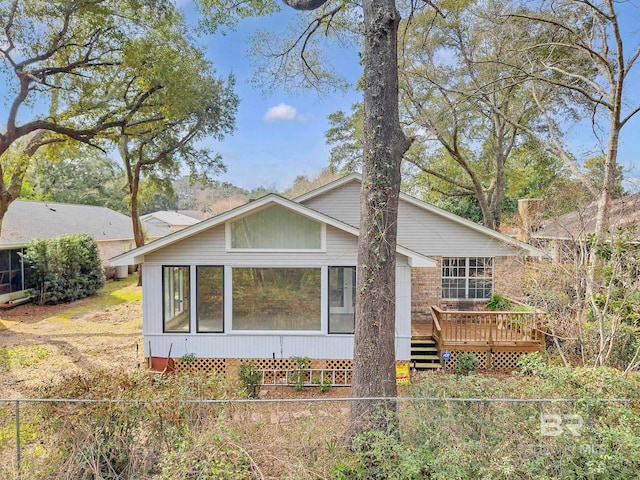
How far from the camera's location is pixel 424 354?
912 centimetres

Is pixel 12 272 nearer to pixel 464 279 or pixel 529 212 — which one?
pixel 464 279

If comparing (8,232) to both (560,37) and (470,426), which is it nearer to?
(470,426)

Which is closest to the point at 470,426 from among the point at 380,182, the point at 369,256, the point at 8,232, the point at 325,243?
the point at 369,256

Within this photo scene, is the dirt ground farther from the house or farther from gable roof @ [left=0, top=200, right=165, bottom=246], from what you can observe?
gable roof @ [left=0, top=200, right=165, bottom=246]

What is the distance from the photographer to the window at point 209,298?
8031mm

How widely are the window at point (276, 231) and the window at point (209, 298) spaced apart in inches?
34.5

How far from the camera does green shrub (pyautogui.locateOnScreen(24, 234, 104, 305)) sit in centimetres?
1452

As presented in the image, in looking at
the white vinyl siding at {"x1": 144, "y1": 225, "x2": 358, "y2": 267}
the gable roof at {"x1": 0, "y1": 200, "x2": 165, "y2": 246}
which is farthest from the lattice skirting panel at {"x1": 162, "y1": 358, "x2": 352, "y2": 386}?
the gable roof at {"x1": 0, "y1": 200, "x2": 165, "y2": 246}

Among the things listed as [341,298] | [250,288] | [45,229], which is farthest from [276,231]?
[45,229]

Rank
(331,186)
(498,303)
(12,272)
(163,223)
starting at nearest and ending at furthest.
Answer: (498,303) < (331,186) < (12,272) < (163,223)

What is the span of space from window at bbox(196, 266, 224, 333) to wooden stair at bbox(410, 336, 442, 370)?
203 inches

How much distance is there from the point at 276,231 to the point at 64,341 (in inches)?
318

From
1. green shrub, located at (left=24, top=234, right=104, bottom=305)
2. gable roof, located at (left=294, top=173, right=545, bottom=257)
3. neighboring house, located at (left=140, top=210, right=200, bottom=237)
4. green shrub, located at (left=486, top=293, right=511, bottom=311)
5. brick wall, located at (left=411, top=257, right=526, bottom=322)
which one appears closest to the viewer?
green shrub, located at (left=486, top=293, right=511, bottom=311)

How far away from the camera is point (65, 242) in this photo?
15250mm
